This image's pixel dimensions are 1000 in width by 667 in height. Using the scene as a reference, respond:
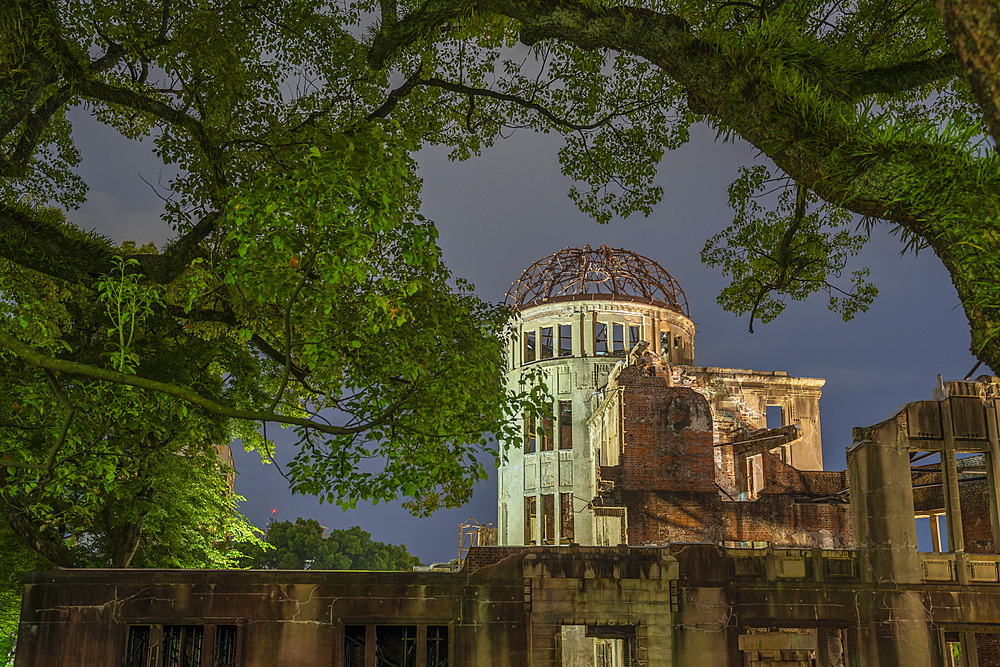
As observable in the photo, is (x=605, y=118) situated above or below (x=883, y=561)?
above

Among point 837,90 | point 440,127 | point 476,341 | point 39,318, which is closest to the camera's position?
point 837,90

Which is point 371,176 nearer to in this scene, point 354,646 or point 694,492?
point 354,646

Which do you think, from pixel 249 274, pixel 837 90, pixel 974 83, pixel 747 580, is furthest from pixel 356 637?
pixel 974 83

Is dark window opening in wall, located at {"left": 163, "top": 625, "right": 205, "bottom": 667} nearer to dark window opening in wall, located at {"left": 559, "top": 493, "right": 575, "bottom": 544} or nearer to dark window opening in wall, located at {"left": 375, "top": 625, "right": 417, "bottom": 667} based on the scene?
dark window opening in wall, located at {"left": 375, "top": 625, "right": 417, "bottom": 667}

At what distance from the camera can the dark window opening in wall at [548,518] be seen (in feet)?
128

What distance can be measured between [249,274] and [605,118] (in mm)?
5988

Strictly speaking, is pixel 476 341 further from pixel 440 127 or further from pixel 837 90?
pixel 837 90

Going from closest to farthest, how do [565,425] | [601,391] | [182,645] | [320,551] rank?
[182,645] < [601,391] < [565,425] < [320,551]

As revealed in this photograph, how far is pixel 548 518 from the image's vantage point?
131 feet

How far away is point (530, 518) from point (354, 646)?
2404cm

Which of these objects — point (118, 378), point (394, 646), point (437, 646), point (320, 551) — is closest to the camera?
point (118, 378)

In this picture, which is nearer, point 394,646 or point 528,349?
point 394,646

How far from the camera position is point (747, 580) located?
17609 mm

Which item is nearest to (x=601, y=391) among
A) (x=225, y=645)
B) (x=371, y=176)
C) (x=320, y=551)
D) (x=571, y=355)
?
(x=571, y=355)
